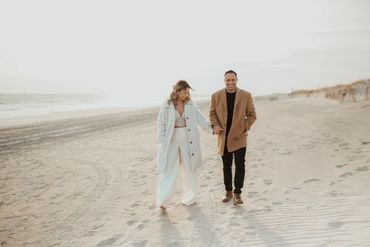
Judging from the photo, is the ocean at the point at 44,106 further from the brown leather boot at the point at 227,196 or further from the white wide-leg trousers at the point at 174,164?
the brown leather boot at the point at 227,196

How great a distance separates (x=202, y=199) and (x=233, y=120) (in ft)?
5.26

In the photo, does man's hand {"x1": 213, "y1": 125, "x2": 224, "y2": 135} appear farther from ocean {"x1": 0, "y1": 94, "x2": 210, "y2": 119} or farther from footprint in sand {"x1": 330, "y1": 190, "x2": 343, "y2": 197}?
ocean {"x1": 0, "y1": 94, "x2": 210, "y2": 119}

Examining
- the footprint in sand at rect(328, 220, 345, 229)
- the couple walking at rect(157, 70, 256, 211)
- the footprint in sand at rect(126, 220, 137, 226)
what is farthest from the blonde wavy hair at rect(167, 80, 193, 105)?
the footprint in sand at rect(328, 220, 345, 229)

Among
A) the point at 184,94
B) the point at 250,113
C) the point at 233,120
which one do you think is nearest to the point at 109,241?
the point at 184,94

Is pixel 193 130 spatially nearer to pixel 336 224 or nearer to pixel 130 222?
pixel 130 222

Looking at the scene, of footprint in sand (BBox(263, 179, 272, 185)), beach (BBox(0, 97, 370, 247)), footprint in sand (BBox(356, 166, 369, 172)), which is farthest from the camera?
footprint in sand (BBox(263, 179, 272, 185))

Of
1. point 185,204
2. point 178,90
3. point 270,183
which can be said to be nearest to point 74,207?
point 185,204

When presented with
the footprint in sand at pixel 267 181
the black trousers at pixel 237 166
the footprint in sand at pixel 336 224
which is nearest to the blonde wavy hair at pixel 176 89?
the black trousers at pixel 237 166

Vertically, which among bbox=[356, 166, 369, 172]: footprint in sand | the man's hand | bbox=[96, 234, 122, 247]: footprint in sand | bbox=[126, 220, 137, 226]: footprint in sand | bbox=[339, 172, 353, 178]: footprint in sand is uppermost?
the man's hand

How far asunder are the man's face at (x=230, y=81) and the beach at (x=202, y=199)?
1.84m

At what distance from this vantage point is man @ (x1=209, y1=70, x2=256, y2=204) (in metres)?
5.70

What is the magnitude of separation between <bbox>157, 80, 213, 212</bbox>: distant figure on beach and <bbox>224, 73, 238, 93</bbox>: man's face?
59cm

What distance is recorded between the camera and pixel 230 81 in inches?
221

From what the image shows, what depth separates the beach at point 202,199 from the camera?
4.71 meters
